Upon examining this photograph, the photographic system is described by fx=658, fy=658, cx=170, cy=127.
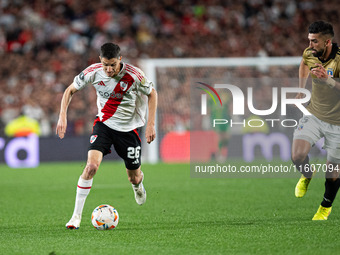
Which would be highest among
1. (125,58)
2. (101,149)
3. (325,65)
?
(125,58)

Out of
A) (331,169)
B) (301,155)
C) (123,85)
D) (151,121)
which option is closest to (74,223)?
(151,121)

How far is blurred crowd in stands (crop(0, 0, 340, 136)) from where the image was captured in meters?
19.0

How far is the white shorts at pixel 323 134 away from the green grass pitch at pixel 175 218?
743 mm

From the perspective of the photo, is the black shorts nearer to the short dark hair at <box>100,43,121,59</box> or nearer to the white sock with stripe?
the white sock with stripe

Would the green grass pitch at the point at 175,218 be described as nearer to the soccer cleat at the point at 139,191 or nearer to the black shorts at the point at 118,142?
the soccer cleat at the point at 139,191

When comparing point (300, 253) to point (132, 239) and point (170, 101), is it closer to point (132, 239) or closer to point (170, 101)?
point (132, 239)

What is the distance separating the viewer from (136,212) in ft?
27.7

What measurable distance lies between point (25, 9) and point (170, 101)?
650cm

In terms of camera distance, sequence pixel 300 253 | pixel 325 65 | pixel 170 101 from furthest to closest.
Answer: pixel 170 101 → pixel 325 65 → pixel 300 253

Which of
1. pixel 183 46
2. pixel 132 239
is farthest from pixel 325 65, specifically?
pixel 183 46

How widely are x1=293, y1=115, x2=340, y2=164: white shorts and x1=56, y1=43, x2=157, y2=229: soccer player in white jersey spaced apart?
66.8 inches

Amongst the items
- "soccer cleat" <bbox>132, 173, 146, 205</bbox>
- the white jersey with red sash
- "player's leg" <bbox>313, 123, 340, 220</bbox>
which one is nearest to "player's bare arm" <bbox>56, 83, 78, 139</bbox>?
the white jersey with red sash

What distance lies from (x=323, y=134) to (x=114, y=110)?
237 cm

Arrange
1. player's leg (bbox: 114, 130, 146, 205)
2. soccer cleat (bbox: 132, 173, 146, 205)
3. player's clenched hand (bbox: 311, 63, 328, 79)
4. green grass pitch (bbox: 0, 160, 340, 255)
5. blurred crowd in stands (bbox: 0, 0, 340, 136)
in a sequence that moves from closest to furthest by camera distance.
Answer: green grass pitch (bbox: 0, 160, 340, 255)
player's clenched hand (bbox: 311, 63, 328, 79)
player's leg (bbox: 114, 130, 146, 205)
soccer cleat (bbox: 132, 173, 146, 205)
blurred crowd in stands (bbox: 0, 0, 340, 136)
